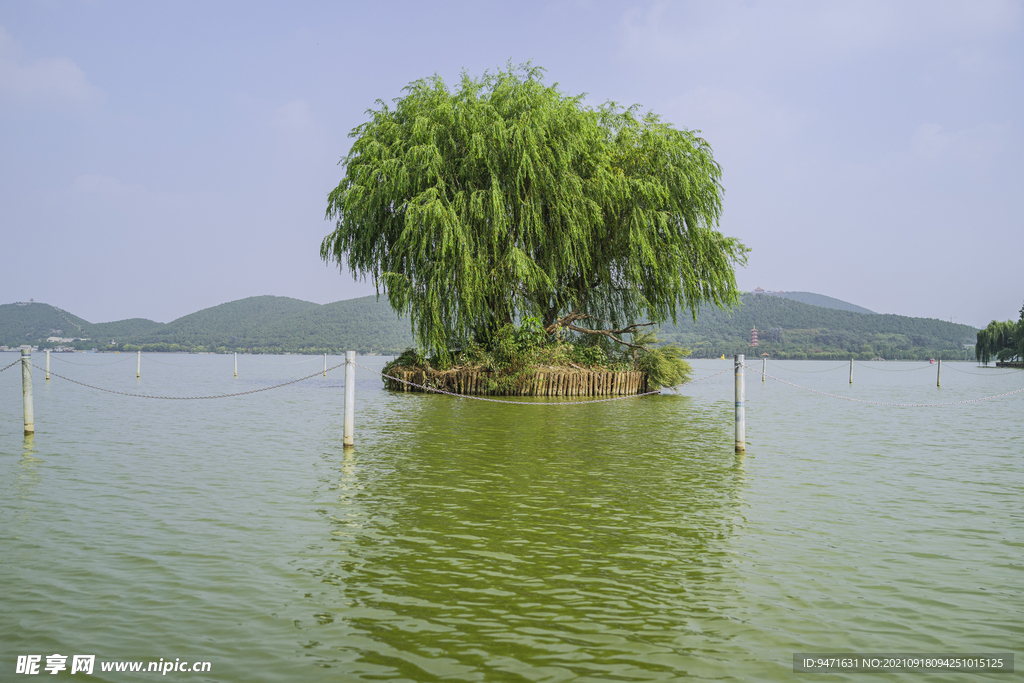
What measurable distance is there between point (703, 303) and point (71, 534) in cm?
Answer: 2343

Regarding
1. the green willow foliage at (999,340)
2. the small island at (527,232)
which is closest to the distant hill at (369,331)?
the green willow foliage at (999,340)

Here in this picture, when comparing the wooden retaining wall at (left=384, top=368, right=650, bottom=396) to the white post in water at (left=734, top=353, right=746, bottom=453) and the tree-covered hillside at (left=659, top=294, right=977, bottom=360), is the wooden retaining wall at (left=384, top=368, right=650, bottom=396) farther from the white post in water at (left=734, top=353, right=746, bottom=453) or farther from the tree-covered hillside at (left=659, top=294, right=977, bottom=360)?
the tree-covered hillside at (left=659, top=294, right=977, bottom=360)

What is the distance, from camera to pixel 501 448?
1138 cm

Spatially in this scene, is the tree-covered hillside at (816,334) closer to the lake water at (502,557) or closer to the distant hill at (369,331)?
the distant hill at (369,331)

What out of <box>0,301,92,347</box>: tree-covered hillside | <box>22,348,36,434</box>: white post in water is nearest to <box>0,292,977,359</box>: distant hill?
<box>0,301,92,347</box>: tree-covered hillside

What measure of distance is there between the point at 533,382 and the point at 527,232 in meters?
5.01

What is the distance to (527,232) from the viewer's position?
23.2 meters

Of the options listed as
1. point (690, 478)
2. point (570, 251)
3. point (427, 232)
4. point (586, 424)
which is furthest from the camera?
point (570, 251)

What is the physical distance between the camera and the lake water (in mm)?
3727

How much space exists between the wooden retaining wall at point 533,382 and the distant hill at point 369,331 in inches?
3198

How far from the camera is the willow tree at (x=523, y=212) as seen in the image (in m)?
21.9

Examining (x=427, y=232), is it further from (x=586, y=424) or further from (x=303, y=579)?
(x=303, y=579)

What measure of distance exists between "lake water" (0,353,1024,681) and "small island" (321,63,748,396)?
36.3ft

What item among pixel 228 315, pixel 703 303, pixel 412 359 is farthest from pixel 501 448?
pixel 228 315
